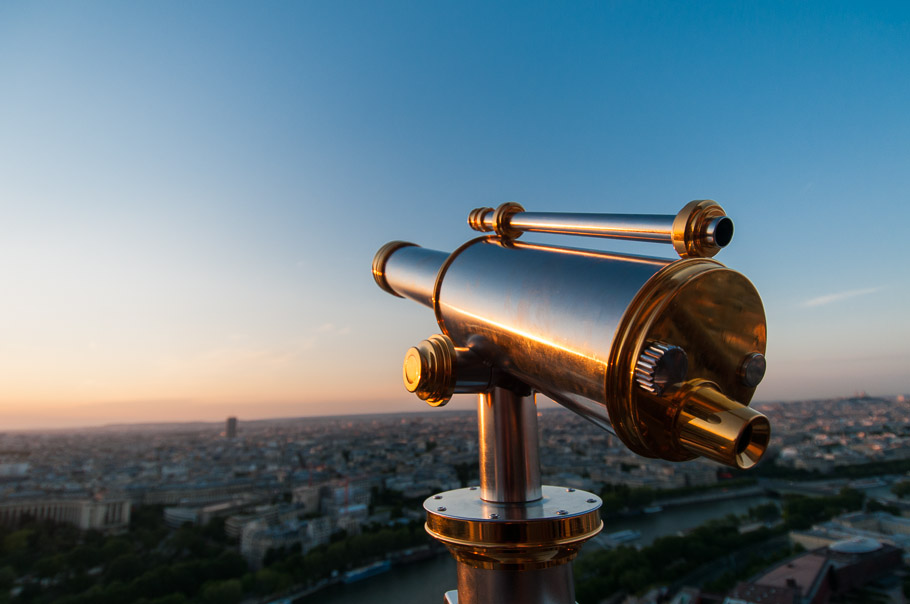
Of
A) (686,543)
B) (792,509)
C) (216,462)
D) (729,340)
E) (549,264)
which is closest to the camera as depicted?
(729,340)

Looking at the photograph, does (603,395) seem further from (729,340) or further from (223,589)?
(223,589)

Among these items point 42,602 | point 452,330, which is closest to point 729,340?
point 452,330

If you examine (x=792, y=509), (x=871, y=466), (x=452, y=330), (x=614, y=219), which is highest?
(x=614, y=219)

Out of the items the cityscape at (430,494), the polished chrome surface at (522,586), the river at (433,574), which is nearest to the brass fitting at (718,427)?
the polished chrome surface at (522,586)

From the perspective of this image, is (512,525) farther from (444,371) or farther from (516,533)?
(444,371)

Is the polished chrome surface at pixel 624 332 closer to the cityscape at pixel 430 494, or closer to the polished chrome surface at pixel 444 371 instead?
the polished chrome surface at pixel 444 371

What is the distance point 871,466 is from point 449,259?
885 inches

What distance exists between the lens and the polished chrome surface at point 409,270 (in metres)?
1.09

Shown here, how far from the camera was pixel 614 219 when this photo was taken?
77cm

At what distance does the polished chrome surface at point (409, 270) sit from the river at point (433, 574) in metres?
10.1

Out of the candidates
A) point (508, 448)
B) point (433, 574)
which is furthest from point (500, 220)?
point (433, 574)

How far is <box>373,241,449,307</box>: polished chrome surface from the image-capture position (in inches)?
42.9

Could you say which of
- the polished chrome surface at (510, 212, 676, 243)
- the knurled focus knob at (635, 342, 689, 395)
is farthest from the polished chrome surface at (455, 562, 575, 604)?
the polished chrome surface at (510, 212, 676, 243)

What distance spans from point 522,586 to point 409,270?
0.66 meters
